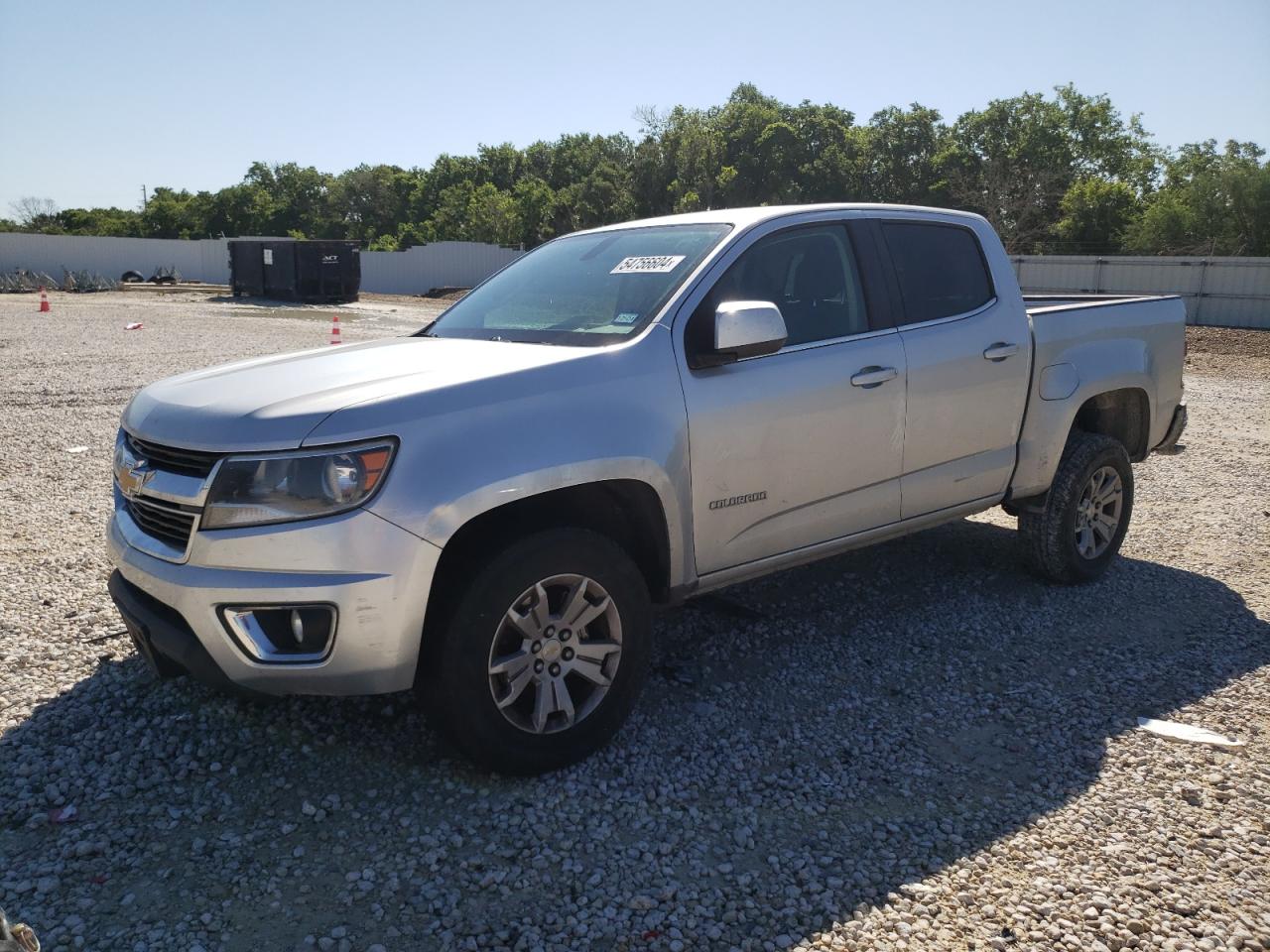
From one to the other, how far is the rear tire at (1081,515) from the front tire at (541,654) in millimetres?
2801

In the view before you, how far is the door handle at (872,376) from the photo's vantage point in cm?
412

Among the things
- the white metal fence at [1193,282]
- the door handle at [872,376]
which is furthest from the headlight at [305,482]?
the white metal fence at [1193,282]

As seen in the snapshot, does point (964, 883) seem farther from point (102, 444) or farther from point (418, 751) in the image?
point (102, 444)

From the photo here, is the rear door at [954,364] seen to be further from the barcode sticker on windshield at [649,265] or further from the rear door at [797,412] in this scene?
the barcode sticker on windshield at [649,265]

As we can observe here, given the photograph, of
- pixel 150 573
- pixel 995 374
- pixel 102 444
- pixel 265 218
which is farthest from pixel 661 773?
pixel 265 218

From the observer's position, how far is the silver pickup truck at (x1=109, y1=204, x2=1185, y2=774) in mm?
2967

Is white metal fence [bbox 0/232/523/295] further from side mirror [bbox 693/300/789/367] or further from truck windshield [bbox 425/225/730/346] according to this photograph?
side mirror [bbox 693/300/789/367]

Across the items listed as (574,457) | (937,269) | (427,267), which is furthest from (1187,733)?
(427,267)

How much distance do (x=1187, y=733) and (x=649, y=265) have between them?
2827mm

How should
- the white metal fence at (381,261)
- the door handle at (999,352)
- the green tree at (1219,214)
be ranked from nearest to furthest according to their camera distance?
the door handle at (999,352) → the green tree at (1219,214) → the white metal fence at (381,261)

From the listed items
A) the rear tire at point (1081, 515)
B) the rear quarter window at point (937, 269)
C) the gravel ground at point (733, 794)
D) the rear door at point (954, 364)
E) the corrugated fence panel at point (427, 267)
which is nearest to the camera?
the gravel ground at point (733, 794)

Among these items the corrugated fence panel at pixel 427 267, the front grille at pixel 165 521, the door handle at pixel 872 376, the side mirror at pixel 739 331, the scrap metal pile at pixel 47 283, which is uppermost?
the corrugated fence panel at pixel 427 267

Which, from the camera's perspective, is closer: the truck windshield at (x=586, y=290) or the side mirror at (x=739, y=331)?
the side mirror at (x=739, y=331)

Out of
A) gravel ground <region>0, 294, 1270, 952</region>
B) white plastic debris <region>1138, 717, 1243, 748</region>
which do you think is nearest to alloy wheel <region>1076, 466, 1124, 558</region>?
gravel ground <region>0, 294, 1270, 952</region>
